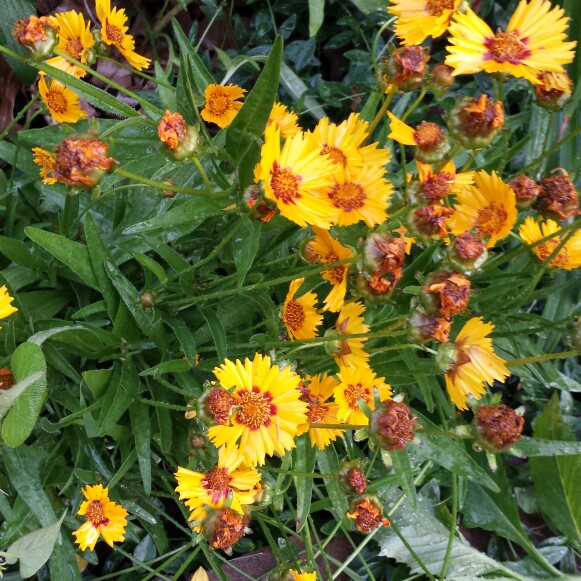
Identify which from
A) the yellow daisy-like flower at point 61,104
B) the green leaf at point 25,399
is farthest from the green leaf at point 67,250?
the yellow daisy-like flower at point 61,104

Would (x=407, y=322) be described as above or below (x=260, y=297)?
above

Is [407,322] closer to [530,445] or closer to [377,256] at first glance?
[377,256]

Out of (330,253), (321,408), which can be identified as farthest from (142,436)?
(330,253)

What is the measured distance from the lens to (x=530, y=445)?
3.12 feet

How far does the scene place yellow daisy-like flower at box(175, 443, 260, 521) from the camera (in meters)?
0.80

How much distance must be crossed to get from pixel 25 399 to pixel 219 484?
252mm

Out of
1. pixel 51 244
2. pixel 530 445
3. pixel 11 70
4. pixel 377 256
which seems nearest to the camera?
pixel 377 256

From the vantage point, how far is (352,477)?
2.75 ft

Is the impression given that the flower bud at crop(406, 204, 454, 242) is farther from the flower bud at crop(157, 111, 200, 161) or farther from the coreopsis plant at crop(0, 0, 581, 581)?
the flower bud at crop(157, 111, 200, 161)

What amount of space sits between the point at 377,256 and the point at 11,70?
1.01 meters

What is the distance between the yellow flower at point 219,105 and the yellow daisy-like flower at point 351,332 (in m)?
0.37

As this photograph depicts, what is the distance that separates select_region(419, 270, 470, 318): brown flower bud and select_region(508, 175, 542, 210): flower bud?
19 cm

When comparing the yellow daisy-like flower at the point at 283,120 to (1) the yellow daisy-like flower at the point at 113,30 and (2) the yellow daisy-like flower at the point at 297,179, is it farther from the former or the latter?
(1) the yellow daisy-like flower at the point at 113,30

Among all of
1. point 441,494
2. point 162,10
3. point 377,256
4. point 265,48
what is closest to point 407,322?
point 377,256
